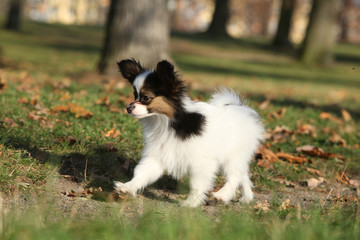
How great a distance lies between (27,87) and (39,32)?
770 inches

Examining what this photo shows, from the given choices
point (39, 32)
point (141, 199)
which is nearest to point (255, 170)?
point (141, 199)

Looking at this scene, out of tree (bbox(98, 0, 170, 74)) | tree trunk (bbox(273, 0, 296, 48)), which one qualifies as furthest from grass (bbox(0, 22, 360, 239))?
tree trunk (bbox(273, 0, 296, 48))

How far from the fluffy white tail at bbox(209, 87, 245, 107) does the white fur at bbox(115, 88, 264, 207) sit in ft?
0.34

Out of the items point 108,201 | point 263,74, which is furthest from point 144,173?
point 263,74

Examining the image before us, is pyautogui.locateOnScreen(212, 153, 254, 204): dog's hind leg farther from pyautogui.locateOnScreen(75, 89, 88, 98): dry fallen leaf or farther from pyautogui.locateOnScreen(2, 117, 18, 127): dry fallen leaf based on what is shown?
pyautogui.locateOnScreen(75, 89, 88, 98): dry fallen leaf

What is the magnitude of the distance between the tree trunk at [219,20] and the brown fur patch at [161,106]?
26.9 meters

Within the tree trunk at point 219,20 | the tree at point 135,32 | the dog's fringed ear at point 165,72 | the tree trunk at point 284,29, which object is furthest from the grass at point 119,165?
the tree trunk at point 219,20

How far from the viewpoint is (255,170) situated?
Result: 220 inches

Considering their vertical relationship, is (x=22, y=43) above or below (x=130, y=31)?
below

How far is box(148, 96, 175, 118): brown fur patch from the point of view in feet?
13.3

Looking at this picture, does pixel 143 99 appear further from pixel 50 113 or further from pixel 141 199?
pixel 50 113

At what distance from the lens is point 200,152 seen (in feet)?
13.4

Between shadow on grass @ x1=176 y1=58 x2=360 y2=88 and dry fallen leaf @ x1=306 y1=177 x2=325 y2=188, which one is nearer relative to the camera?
dry fallen leaf @ x1=306 y1=177 x2=325 y2=188

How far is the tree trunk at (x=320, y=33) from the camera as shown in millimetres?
20250
